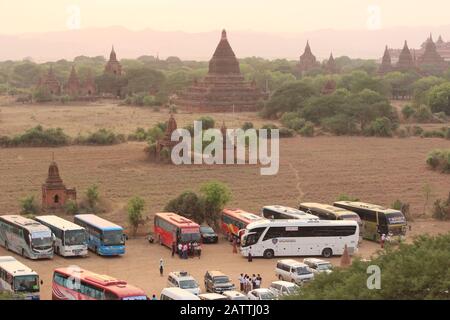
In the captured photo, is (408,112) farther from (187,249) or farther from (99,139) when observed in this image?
(187,249)

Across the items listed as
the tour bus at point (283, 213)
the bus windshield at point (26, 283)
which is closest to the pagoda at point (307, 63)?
the tour bus at point (283, 213)

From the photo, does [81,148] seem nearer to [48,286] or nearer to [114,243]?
[114,243]

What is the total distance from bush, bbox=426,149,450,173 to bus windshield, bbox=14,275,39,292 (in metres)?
30.6

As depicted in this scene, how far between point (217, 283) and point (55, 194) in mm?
14921

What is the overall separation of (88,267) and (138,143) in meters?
32.6

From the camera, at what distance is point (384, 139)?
2616 inches

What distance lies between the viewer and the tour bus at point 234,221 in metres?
32.5

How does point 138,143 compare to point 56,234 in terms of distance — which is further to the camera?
point 138,143

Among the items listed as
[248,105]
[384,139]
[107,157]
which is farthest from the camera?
[248,105]

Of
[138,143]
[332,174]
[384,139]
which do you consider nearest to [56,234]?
[332,174]

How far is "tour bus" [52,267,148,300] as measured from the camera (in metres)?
22.0

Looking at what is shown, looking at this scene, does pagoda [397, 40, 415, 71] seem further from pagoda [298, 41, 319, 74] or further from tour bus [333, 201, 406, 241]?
tour bus [333, 201, 406, 241]

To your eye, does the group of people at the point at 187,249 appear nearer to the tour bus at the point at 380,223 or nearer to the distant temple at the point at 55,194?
the tour bus at the point at 380,223

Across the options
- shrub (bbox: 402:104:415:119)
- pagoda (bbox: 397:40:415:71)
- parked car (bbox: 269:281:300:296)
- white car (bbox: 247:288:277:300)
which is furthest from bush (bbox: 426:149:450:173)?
pagoda (bbox: 397:40:415:71)
